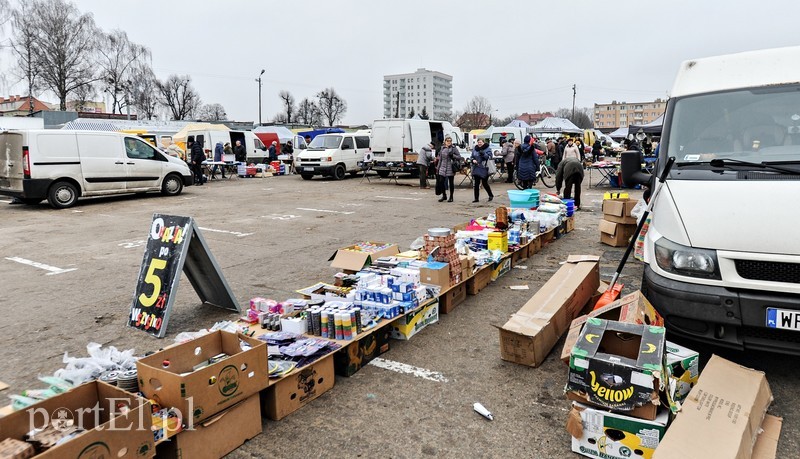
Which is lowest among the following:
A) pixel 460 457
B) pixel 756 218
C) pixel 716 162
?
pixel 460 457

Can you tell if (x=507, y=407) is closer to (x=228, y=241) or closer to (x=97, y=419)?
(x=97, y=419)

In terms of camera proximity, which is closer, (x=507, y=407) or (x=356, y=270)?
(x=507, y=407)

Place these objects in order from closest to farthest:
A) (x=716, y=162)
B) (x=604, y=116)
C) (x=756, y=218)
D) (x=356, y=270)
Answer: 1. (x=756, y=218)
2. (x=716, y=162)
3. (x=356, y=270)
4. (x=604, y=116)

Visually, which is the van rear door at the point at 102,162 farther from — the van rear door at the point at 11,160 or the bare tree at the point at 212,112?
the bare tree at the point at 212,112

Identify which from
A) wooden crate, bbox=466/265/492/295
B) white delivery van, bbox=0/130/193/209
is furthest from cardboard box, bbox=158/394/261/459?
white delivery van, bbox=0/130/193/209

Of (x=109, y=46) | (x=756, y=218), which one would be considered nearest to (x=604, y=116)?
(x=109, y=46)

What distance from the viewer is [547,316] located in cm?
421

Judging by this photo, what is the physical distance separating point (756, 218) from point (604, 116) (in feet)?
497

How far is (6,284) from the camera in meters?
6.32

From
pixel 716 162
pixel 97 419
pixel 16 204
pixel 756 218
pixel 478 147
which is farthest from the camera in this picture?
pixel 16 204

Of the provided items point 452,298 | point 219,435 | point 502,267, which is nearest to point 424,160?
point 502,267

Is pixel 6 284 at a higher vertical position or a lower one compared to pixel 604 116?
lower

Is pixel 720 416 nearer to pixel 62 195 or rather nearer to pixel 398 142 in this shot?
pixel 62 195

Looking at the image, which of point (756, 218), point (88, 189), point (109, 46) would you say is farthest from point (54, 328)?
point (109, 46)
